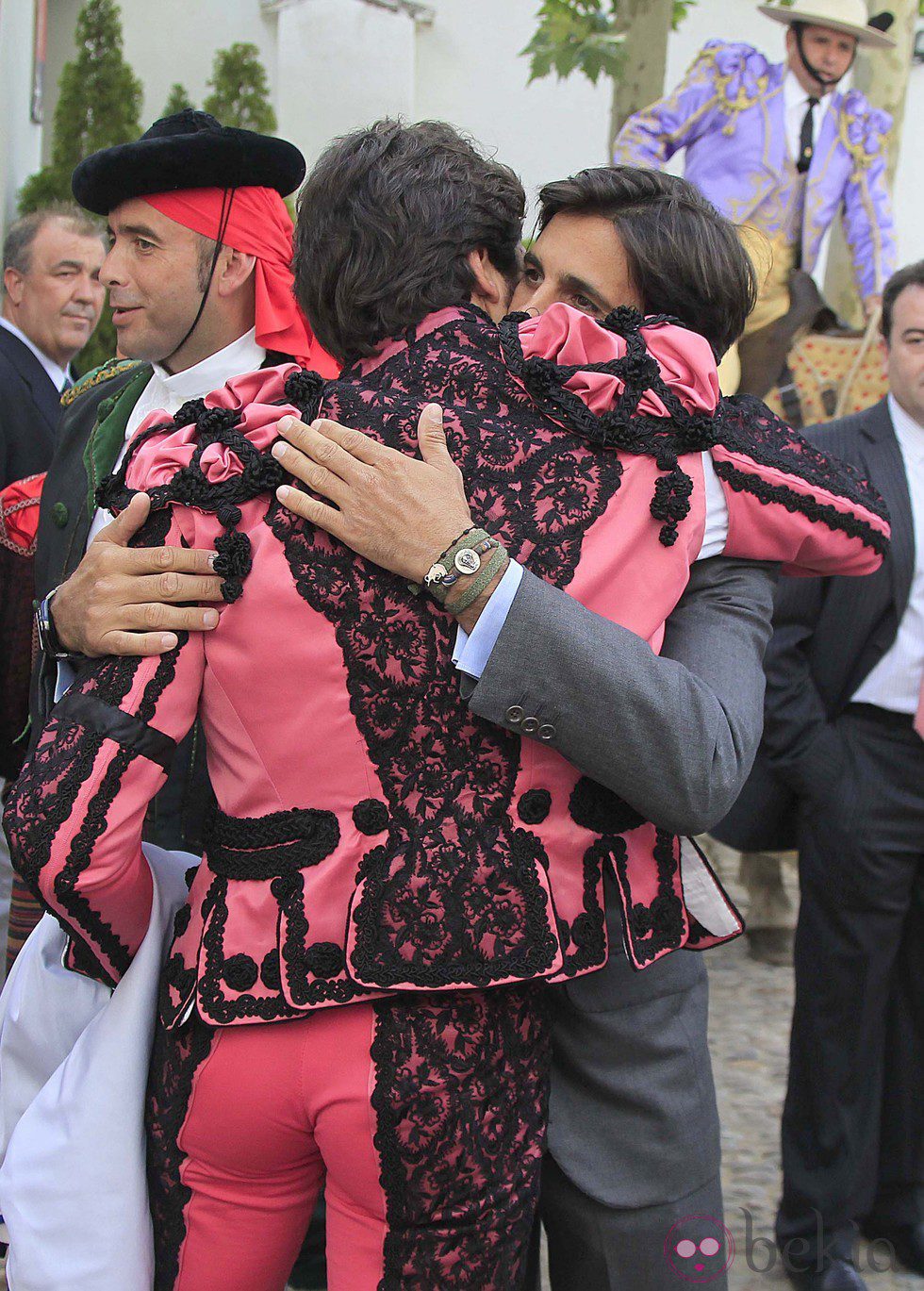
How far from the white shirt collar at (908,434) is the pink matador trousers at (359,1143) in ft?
6.80

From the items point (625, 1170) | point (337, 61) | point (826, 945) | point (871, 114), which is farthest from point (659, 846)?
point (337, 61)

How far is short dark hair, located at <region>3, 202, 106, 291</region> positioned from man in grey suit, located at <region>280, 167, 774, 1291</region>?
3.51 m

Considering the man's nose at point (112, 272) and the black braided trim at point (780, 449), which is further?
the man's nose at point (112, 272)

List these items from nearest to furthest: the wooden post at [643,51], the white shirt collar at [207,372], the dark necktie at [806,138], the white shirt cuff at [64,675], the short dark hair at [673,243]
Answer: the short dark hair at [673,243], the white shirt cuff at [64,675], the white shirt collar at [207,372], the dark necktie at [806,138], the wooden post at [643,51]

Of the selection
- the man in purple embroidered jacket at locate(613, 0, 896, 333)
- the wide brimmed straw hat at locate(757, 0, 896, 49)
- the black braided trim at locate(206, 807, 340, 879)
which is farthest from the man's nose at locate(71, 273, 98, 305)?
the black braided trim at locate(206, 807, 340, 879)

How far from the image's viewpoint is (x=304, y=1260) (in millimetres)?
3135

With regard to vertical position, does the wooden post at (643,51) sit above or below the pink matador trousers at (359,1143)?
above

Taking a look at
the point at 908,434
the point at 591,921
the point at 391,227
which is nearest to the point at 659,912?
the point at 591,921

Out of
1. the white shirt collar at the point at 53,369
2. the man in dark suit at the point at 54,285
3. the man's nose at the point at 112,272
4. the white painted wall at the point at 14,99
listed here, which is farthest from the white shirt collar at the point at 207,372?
the white painted wall at the point at 14,99

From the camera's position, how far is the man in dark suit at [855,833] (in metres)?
3.12

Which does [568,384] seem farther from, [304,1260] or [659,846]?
[304,1260]

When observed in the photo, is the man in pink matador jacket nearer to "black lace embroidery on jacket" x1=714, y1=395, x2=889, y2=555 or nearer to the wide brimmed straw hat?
"black lace embroidery on jacket" x1=714, y1=395, x2=889, y2=555

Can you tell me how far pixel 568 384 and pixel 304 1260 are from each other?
94.1 inches

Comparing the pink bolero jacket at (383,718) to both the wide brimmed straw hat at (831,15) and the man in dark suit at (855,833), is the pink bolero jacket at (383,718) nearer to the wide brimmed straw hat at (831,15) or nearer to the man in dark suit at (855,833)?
the man in dark suit at (855,833)
